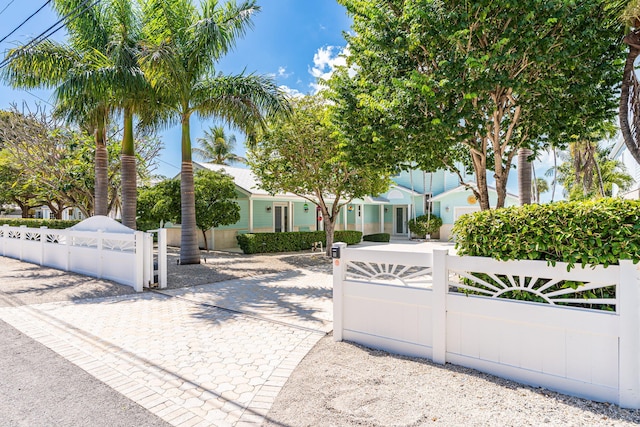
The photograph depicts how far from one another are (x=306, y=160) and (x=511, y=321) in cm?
1135

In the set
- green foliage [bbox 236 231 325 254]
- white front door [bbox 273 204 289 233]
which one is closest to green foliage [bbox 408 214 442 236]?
green foliage [bbox 236 231 325 254]

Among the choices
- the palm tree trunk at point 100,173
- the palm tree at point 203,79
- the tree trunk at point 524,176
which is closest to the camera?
the tree trunk at point 524,176

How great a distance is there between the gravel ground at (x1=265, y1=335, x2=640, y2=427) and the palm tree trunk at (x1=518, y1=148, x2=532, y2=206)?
550cm

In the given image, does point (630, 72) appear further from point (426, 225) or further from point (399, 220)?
point (399, 220)

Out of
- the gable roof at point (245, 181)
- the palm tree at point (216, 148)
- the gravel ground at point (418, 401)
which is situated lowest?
the gravel ground at point (418, 401)

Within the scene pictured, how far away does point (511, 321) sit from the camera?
3.66m

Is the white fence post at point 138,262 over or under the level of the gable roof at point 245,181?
under

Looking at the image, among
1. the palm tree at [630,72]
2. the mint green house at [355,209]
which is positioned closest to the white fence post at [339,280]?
the palm tree at [630,72]

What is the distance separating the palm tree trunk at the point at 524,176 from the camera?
7.96 m

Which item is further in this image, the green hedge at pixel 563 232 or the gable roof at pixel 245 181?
the gable roof at pixel 245 181

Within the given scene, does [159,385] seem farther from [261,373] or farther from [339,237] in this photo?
[339,237]

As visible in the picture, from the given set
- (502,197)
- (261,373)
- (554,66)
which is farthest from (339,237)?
(261,373)

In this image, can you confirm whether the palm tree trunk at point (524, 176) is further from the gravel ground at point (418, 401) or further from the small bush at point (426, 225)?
the small bush at point (426, 225)

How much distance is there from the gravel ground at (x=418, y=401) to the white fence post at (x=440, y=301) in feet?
0.67
